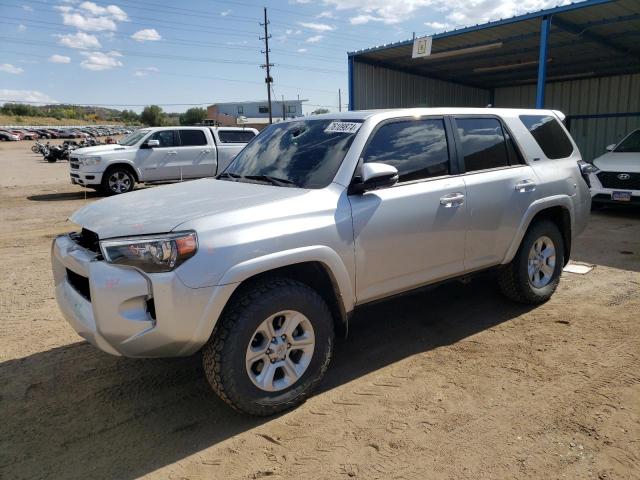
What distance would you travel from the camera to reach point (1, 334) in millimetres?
4363

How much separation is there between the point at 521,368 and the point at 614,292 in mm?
2334

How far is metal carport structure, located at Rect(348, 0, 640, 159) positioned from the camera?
39.3 feet

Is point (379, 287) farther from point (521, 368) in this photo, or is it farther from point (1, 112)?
point (1, 112)

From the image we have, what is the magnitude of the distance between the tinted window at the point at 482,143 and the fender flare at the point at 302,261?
1.57 m

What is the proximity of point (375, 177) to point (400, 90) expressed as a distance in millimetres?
15846

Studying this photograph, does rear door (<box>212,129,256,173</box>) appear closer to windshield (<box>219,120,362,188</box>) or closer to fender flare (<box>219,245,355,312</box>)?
windshield (<box>219,120,362,188</box>)

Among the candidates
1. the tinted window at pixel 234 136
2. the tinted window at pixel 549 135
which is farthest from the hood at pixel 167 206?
the tinted window at pixel 234 136

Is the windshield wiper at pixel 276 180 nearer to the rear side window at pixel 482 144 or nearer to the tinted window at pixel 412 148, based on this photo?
the tinted window at pixel 412 148

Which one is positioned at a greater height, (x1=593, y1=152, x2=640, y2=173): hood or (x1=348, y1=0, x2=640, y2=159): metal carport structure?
(x1=348, y1=0, x2=640, y2=159): metal carport structure

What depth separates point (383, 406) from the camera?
10.3ft

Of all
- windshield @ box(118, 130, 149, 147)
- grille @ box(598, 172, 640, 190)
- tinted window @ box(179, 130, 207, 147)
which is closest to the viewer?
grille @ box(598, 172, 640, 190)

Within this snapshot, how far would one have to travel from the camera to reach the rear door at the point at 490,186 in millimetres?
4004

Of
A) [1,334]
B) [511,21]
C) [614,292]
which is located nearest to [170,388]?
[1,334]

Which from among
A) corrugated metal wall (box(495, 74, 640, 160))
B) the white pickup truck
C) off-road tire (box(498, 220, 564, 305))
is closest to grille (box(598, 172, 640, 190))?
off-road tire (box(498, 220, 564, 305))
